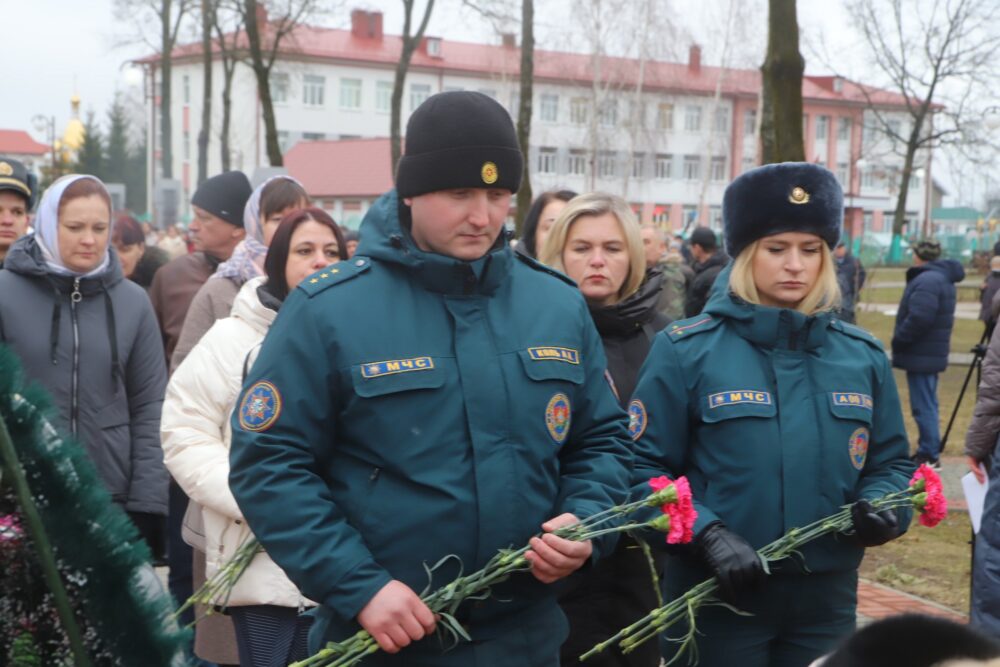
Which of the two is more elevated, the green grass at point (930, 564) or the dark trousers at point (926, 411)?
the dark trousers at point (926, 411)

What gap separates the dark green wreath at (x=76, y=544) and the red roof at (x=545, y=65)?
2369 inches

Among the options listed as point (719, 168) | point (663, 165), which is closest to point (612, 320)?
point (663, 165)

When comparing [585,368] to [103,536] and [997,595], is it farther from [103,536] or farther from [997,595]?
[997,595]

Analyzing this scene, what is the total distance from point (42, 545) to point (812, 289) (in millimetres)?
2599

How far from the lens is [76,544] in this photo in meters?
1.54

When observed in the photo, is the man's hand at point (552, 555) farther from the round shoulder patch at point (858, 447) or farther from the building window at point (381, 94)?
the building window at point (381, 94)

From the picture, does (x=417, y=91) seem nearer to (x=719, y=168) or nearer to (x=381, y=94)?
(x=381, y=94)

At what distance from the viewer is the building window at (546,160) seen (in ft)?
238

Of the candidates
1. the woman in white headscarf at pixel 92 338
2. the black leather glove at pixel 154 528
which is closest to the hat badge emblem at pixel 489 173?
the woman in white headscarf at pixel 92 338

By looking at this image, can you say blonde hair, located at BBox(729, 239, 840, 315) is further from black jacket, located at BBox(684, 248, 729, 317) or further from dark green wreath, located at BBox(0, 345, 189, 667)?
black jacket, located at BBox(684, 248, 729, 317)

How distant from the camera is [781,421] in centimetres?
345

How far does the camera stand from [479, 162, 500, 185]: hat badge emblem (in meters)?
2.82

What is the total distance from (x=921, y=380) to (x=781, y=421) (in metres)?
8.74

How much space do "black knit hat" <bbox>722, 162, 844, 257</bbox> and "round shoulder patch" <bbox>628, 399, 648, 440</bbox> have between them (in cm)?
56
